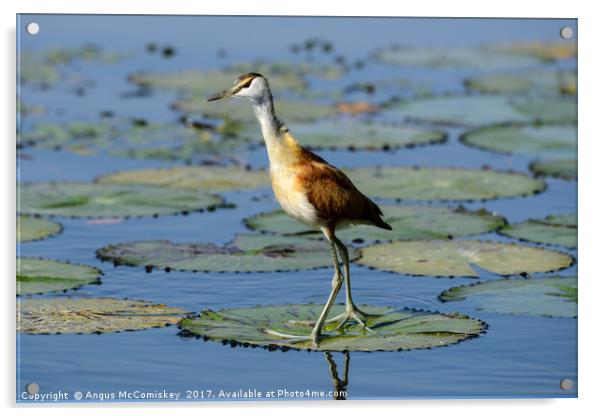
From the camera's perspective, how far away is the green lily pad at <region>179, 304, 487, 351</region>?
323 inches

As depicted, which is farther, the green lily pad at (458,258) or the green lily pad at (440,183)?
the green lily pad at (440,183)

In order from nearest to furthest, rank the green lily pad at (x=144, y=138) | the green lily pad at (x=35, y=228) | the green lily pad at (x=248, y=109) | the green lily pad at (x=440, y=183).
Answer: the green lily pad at (x=35, y=228) < the green lily pad at (x=440, y=183) < the green lily pad at (x=144, y=138) < the green lily pad at (x=248, y=109)

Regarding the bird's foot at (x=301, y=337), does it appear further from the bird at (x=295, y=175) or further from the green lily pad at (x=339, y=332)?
the bird at (x=295, y=175)

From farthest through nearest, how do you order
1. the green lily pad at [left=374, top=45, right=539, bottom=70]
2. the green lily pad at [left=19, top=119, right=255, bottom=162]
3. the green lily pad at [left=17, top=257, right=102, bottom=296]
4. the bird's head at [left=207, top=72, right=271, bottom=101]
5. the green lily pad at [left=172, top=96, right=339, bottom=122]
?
the green lily pad at [left=374, top=45, right=539, bottom=70], the green lily pad at [left=172, top=96, right=339, bottom=122], the green lily pad at [left=19, top=119, right=255, bottom=162], the green lily pad at [left=17, top=257, right=102, bottom=296], the bird's head at [left=207, top=72, right=271, bottom=101]

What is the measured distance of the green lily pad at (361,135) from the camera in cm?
1358

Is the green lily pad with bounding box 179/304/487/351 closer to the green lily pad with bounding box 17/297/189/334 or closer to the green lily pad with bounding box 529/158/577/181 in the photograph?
the green lily pad with bounding box 17/297/189/334

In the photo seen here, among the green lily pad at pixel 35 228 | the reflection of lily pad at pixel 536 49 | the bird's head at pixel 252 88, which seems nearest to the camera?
the bird's head at pixel 252 88

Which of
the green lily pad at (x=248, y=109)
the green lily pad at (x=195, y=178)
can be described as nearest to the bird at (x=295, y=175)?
the green lily pad at (x=195, y=178)

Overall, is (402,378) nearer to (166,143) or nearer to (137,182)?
(137,182)

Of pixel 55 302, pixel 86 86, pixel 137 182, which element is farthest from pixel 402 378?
pixel 86 86

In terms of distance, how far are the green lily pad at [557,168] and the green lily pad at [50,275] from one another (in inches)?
190

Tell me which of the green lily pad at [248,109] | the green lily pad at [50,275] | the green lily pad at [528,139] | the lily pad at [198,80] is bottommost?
the green lily pad at [50,275]

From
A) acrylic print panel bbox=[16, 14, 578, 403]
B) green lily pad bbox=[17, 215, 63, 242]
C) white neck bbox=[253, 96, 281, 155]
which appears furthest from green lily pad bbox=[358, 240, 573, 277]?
green lily pad bbox=[17, 215, 63, 242]

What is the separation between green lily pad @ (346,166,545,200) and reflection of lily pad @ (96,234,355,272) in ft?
5.47
